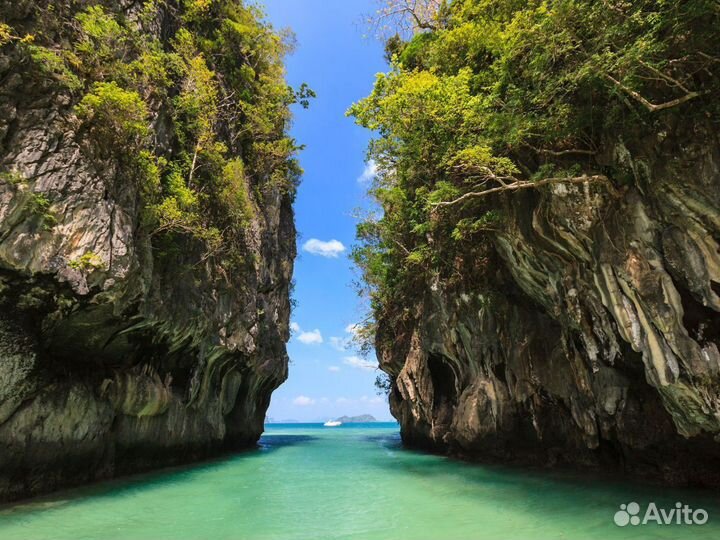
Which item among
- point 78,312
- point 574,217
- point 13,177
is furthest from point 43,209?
point 574,217

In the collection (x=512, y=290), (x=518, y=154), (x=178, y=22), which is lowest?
(x=512, y=290)

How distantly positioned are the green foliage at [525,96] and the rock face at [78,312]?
619cm

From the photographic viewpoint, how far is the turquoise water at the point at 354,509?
5.88 meters

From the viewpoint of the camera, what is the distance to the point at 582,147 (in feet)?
24.5

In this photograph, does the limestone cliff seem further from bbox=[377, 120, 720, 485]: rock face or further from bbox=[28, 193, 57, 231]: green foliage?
bbox=[28, 193, 57, 231]: green foliage

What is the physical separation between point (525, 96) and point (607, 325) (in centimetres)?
461

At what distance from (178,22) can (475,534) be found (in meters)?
16.5

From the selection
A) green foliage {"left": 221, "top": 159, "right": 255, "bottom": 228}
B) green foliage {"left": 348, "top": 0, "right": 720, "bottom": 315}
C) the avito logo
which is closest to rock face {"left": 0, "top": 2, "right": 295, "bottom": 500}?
green foliage {"left": 221, "top": 159, "right": 255, "bottom": 228}

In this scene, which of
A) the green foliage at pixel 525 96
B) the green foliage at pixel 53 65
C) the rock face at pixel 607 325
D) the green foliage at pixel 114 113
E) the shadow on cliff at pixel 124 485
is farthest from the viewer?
the green foliage at pixel 114 113

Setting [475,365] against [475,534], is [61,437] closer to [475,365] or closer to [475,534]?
[475,534]

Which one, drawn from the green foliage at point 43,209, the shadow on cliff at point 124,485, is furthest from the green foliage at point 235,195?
the shadow on cliff at point 124,485

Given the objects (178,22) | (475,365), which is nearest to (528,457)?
(475,365)

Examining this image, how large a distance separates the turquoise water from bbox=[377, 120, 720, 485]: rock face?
4.35ft

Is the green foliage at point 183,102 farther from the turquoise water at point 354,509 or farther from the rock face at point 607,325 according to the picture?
the rock face at point 607,325
